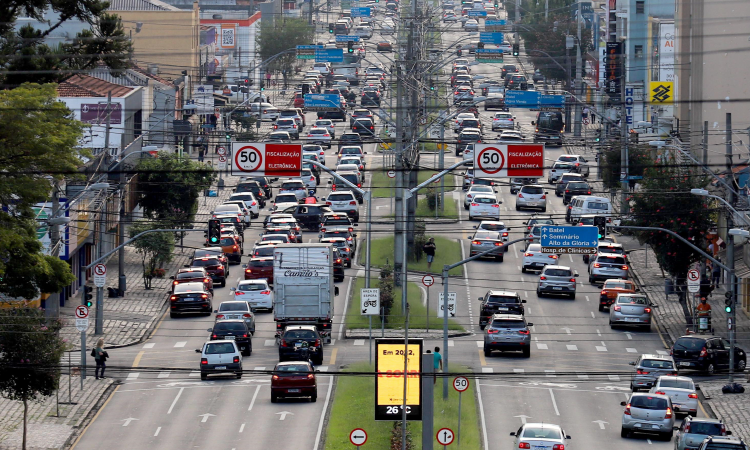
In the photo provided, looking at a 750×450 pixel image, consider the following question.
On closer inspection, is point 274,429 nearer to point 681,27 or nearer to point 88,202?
point 88,202

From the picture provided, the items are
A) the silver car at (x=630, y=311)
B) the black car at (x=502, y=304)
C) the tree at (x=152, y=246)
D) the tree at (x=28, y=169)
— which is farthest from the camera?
the tree at (x=152, y=246)

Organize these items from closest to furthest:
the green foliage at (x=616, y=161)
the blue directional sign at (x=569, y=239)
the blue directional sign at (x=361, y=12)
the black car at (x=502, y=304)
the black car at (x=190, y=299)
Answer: the blue directional sign at (x=569, y=239)
the black car at (x=502, y=304)
the black car at (x=190, y=299)
the green foliage at (x=616, y=161)
the blue directional sign at (x=361, y=12)

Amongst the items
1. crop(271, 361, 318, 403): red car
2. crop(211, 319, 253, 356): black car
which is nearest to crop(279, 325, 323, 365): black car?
crop(211, 319, 253, 356): black car

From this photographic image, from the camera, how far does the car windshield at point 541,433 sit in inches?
1432

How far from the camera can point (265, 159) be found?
35.8 metres

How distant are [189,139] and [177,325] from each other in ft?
148

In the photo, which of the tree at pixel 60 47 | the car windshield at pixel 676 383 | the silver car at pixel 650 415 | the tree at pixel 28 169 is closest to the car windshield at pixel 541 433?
the silver car at pixel 650 415

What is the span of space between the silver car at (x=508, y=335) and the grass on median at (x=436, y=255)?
42.7 ft

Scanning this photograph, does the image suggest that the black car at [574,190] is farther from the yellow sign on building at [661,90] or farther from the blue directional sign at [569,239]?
the blue directional sign at [569,239]

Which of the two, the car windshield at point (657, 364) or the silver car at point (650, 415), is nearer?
the silver car at point (650, 415)

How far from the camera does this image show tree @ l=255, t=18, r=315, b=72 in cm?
13100

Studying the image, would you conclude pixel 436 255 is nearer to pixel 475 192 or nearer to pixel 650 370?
pixel 475 192

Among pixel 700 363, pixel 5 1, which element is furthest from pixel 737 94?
pixel 5 1

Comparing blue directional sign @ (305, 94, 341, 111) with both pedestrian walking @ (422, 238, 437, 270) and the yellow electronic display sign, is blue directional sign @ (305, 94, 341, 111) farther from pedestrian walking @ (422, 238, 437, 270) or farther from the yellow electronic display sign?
the yellow electronic display sign
